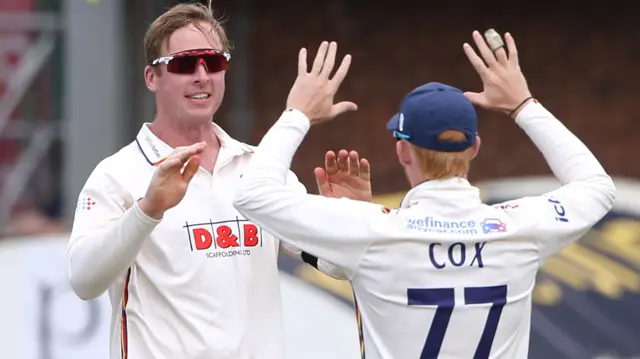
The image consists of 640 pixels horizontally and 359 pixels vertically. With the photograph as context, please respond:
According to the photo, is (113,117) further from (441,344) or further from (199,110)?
(441,344)

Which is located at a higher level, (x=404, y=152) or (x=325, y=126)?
(x=404, y=152)

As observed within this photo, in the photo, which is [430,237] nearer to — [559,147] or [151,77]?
[559,147]

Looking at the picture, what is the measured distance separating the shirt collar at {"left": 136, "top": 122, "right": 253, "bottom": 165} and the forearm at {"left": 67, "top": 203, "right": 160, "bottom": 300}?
1.07ft

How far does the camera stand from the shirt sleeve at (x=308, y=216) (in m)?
2.88

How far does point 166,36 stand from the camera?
3492mm

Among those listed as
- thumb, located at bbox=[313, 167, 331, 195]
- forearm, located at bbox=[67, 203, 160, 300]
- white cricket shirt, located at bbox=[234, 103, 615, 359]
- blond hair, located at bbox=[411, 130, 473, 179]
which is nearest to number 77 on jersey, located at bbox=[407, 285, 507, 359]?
white cricket shirt, located at bbox=[234, 103, 615, 359]

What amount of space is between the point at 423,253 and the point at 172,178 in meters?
0.68

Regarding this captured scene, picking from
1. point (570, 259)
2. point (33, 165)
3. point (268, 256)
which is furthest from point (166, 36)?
point (33, 165)

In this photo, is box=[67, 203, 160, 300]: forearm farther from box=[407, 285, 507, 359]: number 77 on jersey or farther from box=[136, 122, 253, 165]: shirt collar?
box=[407, 285, 507, 359]: number 77 on jersey

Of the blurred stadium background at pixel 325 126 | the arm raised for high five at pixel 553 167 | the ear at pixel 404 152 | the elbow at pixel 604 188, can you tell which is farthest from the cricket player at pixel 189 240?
the blurred stadium background at pixel 325 126

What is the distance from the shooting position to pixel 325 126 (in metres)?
9.99

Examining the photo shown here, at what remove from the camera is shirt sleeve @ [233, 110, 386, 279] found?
288 centimetres

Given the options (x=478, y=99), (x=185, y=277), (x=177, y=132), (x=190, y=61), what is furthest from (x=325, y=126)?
(x=478, y=99)

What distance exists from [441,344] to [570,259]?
3446 millimetres
